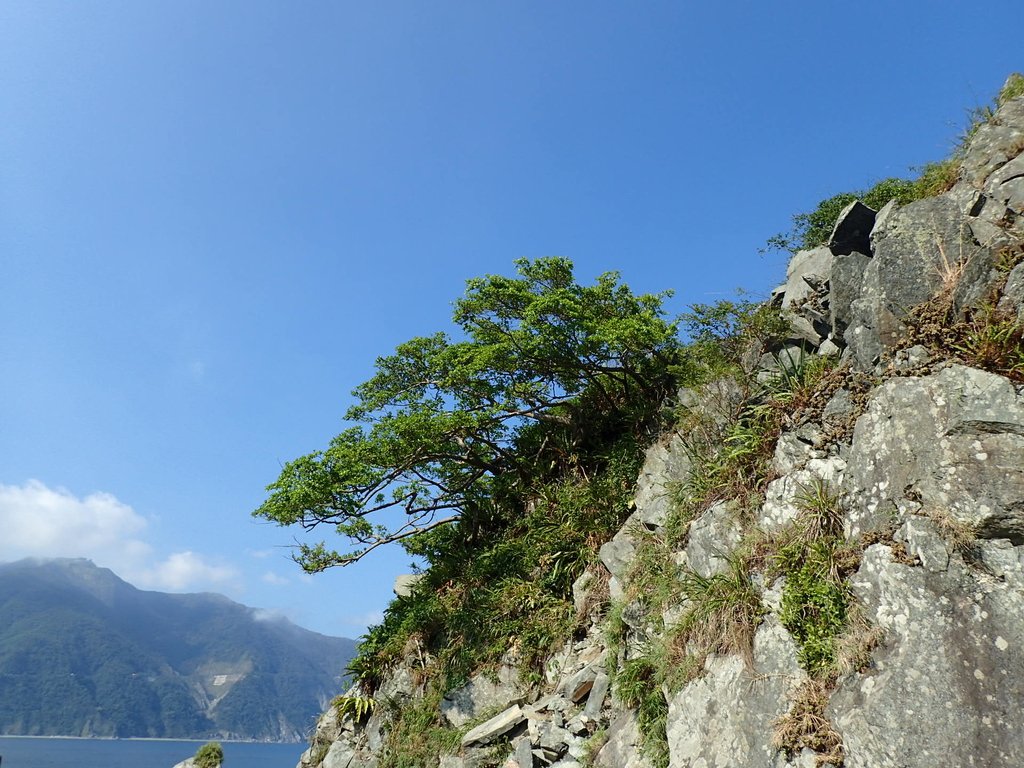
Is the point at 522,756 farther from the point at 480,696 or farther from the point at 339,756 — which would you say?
the point at 339,756

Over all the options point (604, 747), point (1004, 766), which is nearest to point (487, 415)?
point (604, 747)

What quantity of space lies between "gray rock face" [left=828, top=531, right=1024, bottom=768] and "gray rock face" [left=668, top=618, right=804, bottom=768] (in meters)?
0.60

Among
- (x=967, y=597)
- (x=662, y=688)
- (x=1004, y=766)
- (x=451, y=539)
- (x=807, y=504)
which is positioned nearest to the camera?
(x=1004, y=766)

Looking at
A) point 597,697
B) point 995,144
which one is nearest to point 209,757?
point 597,697

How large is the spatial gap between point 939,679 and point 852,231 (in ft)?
19.3

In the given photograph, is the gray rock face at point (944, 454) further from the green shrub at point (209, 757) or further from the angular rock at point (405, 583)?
the green shrub at point (209, 757)

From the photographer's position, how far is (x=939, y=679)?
4965 millimetres

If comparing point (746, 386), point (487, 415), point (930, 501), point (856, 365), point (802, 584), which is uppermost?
point (487, 415)

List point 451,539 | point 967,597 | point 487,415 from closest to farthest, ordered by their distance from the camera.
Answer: point 967,597 < point 487,415 < point 451,539

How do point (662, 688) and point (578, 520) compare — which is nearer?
point (662, 688)

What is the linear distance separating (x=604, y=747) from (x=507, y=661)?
12.2 ft

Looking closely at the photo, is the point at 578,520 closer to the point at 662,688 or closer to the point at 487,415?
the point at 487,415

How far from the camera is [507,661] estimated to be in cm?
1133

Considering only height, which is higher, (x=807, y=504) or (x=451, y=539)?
(x=451, y=539)
